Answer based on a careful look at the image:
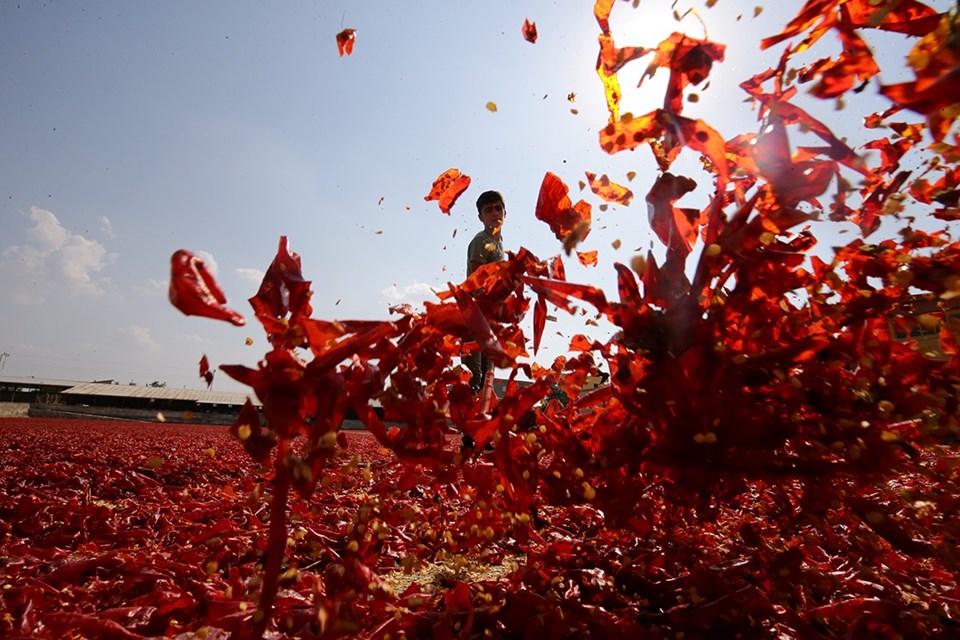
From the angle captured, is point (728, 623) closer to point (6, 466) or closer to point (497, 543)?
point (497, 543)

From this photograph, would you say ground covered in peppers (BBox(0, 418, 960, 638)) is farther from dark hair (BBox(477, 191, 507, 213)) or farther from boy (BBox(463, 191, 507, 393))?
dark hair (BBox(477, 191, 507, 213))

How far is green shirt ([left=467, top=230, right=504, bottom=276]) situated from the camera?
17.1ft

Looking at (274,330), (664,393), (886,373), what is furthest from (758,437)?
(274,330)

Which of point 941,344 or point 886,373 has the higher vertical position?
point 941,344

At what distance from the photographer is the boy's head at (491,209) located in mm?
5293

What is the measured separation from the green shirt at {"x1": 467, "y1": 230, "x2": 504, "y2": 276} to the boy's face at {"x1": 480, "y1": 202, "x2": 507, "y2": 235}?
134 mm

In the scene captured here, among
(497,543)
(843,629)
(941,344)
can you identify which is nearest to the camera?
(843,629)

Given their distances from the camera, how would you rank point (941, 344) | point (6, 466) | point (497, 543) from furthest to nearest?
1. point (6, 466)
2. point (497, 543)
3. point (941, 344)

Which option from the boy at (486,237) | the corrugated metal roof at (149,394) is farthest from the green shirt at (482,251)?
the corrugated metal roof at (149,394)

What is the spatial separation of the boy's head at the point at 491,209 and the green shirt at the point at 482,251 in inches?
4.9

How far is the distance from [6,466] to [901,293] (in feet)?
33.7

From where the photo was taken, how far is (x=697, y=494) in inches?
73.7

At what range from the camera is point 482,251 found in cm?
525

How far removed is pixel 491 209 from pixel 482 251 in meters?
0.48
